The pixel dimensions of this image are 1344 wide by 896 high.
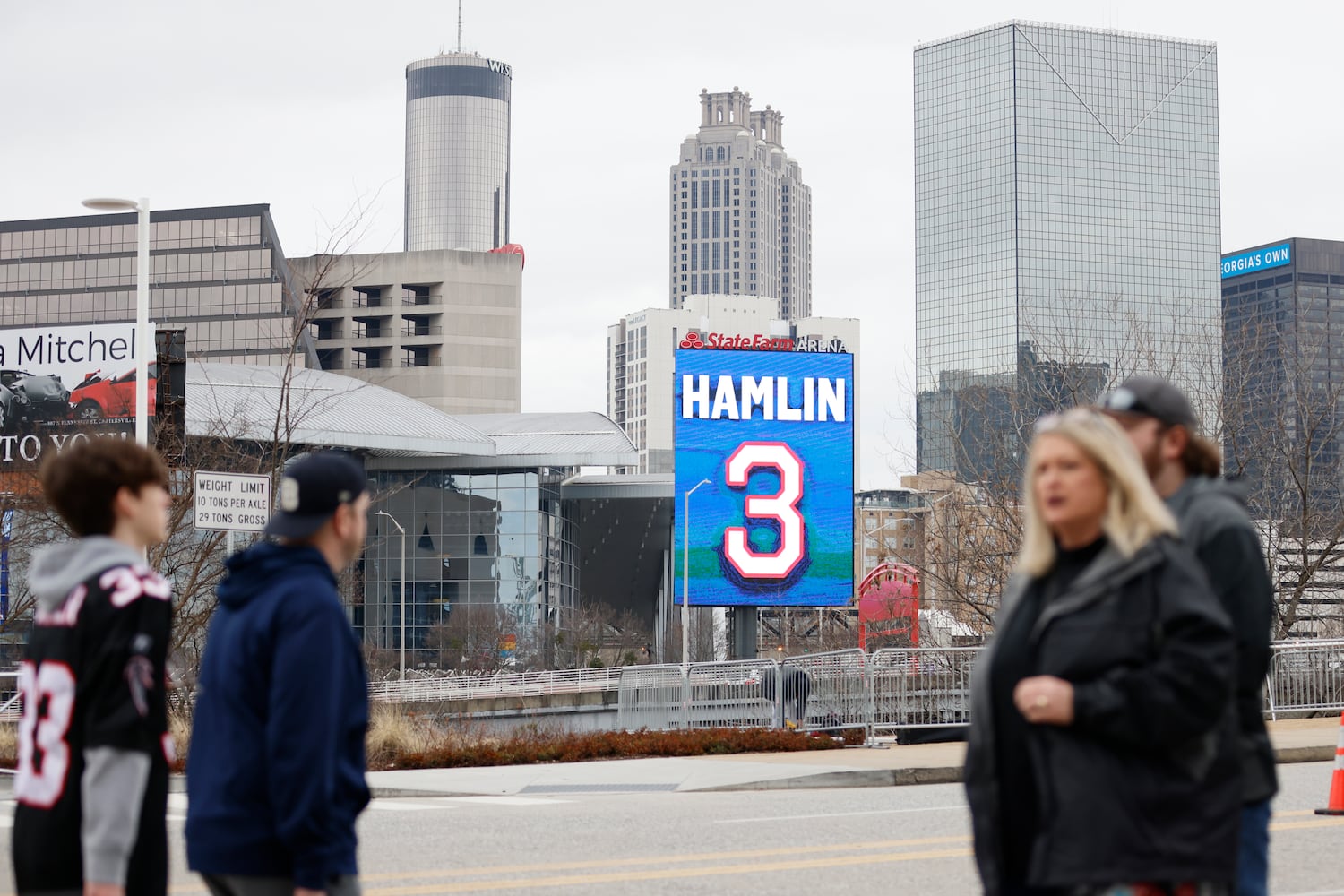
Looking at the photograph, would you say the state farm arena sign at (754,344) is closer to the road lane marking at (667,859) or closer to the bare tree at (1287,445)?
the bare tree at (1287,445)

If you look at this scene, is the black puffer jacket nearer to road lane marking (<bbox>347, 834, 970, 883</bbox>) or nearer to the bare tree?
road lane marking (<bbox>347, 834, 970, 883</bbox>)

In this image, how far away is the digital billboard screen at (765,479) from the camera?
50312 millimetres

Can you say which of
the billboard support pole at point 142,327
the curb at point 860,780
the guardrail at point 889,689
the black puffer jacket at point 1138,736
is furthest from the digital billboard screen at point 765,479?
the black puffer jacket at point 1138,736

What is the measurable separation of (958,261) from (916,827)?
17829cm

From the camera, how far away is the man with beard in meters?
4.70

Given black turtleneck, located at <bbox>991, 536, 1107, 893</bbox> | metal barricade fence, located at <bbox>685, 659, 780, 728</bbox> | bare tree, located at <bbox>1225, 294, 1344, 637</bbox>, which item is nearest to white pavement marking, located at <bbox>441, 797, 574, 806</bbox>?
metal barricade fence, located at <bbox>685, 659, 780, 728</bbox>

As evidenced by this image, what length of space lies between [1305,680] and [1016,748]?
21.5 meters

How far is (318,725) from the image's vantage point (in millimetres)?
4215

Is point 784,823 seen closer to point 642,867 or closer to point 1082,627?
point 642,867

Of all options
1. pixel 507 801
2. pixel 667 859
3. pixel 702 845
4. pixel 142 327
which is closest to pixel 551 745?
pixel 507 801

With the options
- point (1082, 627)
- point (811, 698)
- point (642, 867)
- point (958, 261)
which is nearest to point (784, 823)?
point (642, 867)

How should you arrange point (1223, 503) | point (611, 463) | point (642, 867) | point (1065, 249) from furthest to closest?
point (1065, 249) < point (611, 463) < point (642, 867) < point (1223, 503)

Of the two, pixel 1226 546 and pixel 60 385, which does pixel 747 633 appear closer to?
pixel 60 385

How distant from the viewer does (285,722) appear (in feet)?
13.8
